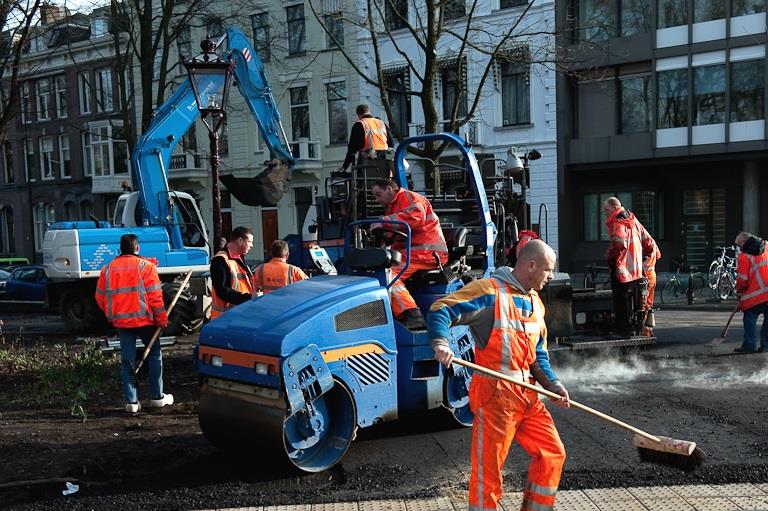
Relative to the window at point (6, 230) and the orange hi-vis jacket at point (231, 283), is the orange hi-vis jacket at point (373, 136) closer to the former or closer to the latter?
the orange hi-vis jacket at point (231, 283)

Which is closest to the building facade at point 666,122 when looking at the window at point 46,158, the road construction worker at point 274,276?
the road construction worker at point 274,276

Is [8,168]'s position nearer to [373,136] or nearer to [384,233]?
[373,136]

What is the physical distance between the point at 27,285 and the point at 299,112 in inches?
559

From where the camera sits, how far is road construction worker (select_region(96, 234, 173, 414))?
282 inches

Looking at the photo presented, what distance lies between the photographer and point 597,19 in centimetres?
2428

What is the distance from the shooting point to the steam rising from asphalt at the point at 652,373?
812 centimetres

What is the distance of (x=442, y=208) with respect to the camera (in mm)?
9031

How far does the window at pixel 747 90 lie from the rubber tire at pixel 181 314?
17885 mm

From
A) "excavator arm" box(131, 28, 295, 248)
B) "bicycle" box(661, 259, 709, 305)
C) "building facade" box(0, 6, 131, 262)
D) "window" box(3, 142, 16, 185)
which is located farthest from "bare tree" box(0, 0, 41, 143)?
"window" box(3, 142, 16, 185)

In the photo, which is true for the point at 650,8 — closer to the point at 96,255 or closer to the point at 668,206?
the point at 668,206

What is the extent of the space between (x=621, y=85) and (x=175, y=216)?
16.9 m

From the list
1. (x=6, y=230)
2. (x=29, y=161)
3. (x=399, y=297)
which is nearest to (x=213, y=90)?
(x=399, y=297)

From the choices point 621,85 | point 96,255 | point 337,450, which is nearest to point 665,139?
point 621,85

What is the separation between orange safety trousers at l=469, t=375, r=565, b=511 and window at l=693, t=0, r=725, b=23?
2233 cm
